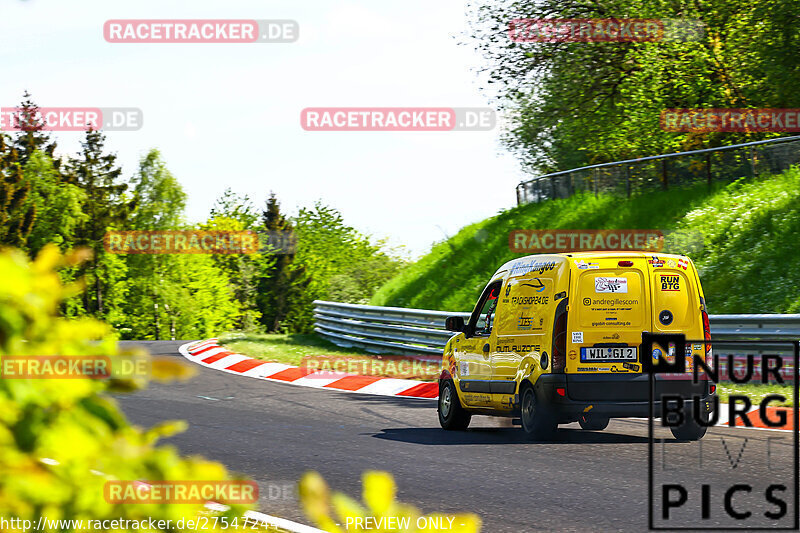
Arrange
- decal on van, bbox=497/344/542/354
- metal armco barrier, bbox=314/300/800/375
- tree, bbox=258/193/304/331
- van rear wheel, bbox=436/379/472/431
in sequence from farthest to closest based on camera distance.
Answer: tree, bbox=258/193/304/331, metal armco barrier, bbox=314/300/800/375, van rear wheel, bbox=436/379/472/431, decal on van, bbox=497/344/542/354

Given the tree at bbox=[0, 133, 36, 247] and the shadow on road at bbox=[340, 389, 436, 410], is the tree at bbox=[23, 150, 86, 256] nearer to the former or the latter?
the tree at bbox=[0, 133, 36, 247]

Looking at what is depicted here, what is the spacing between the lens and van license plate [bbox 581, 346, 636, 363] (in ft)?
34.4

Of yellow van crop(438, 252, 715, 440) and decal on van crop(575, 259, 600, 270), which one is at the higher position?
decal on van crop(575, 259, 600, 270)

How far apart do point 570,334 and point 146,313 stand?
83089 mm

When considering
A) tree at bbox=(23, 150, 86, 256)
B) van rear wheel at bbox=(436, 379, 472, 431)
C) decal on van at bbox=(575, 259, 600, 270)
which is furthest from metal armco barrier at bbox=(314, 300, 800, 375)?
tree at bbox=(23, 150, 86, 256)

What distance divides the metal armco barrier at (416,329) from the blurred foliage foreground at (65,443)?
36.4 ft

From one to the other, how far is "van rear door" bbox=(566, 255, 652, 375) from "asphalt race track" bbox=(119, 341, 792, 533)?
0.85 meters

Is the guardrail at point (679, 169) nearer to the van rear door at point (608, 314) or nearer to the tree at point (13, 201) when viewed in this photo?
the van rear door at point (608, 314)

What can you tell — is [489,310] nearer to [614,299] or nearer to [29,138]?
[614,299]

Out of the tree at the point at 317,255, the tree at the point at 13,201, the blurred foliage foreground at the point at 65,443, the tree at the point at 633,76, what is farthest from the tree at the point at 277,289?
the blurred foliage foreground at the point at 65,443

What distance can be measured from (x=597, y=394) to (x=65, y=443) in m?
9.09

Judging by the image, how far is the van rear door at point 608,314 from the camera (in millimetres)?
10461

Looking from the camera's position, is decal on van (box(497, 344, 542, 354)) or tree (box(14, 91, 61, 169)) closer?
decal on van (box(497, 344, 542, 354))

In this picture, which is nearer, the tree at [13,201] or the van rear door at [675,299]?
the van rear door at [675,299]
